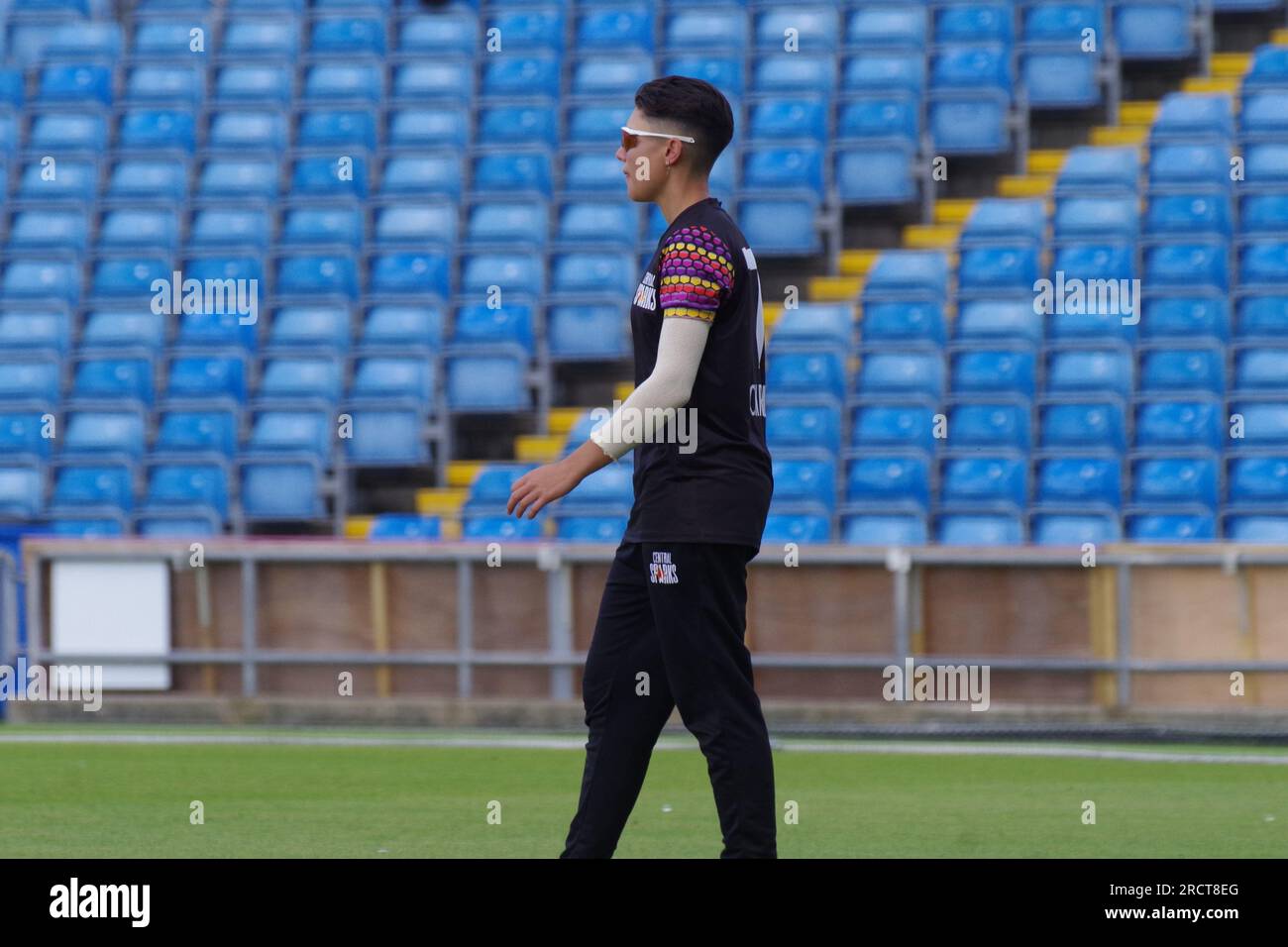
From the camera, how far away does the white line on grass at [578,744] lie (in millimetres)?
11359

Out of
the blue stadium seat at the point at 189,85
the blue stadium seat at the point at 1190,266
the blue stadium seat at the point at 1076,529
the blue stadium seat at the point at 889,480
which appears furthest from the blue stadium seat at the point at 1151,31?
the blue stadium seat at the point at 189,85

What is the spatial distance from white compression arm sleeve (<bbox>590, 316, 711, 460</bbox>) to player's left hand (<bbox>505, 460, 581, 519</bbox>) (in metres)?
0.14

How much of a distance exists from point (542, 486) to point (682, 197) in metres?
0.94

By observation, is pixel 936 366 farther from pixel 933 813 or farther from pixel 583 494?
pixel 933 813

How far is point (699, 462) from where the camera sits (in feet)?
18.4

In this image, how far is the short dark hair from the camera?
19.0ft

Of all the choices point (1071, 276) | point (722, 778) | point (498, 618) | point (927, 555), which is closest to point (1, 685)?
point (498, 618)

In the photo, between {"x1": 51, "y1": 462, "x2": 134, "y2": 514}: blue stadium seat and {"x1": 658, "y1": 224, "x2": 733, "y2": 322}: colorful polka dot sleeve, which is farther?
{"x1": 51, "y1": 462, "x2": 134, "y2": 514}: blue stadium seat

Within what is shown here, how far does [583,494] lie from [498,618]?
6.50 ft

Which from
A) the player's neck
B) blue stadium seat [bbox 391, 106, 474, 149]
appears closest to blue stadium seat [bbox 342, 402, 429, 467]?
blue stadium seat [bbox 391, 106, 474, 149]

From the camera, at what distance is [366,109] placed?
19.3 meters

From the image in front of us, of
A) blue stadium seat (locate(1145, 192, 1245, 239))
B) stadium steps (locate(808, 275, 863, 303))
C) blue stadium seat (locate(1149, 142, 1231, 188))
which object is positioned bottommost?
stadium steps (locate(808, 275, 863, 303))

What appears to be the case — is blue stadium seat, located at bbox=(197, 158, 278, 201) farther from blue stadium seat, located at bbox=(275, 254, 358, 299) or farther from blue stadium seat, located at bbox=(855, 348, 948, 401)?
blue stadium seat, located at bbox=(855, 348, 948, 401)

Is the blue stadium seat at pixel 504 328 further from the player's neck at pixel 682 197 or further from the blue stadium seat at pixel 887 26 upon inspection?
the player's neck at pixel 682 197
